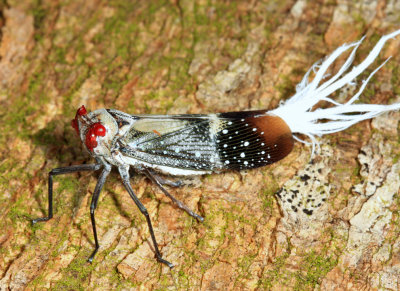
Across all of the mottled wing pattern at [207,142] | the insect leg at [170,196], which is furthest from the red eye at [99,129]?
the insect leg at [170,196]

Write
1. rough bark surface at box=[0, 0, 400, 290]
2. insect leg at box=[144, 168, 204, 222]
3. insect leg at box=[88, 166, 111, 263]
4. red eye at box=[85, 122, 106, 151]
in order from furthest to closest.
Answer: red eye at box=[85, 122, 106, 151] < insect leg at box=[144, 168, 204, 222] < insect leg at box=[88, 166, 111, 263] < rough bark surface at box=[0, 0, 400, 290]

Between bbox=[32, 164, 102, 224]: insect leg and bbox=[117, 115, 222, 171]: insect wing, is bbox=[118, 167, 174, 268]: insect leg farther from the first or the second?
bbox=[32, 164, 102, 224]: insect leg

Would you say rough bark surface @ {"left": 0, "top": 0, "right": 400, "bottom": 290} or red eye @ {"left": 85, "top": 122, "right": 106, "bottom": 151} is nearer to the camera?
rough bark surface @ {"left": 0, "top": 0, "right": 400, "bottom": 290}

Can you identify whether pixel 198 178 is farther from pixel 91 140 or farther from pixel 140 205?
pixel 91 140

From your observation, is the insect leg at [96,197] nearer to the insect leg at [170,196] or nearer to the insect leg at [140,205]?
the insect leg at [140,205]

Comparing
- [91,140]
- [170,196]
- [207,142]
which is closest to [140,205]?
[170,196]

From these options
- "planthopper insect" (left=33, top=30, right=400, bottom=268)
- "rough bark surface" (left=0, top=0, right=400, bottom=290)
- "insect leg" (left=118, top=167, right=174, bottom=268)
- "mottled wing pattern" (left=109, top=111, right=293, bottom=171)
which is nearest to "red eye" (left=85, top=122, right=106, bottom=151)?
"planthopper insect" (left=33, top=30, right=400, bottom=268)

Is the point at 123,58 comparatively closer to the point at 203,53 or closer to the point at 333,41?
the point at 203,53
